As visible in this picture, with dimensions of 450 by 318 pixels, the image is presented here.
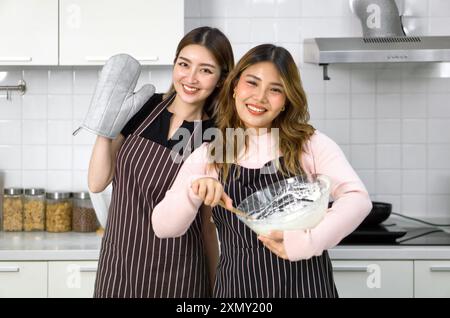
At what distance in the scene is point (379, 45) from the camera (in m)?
2.97

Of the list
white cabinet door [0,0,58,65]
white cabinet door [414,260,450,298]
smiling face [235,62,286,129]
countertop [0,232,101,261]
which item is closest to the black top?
smiling face [235,62,286,129]

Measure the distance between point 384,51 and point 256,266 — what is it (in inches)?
54.9

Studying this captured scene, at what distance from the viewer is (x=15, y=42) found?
2.98m

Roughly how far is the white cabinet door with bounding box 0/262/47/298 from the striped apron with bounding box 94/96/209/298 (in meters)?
0.72

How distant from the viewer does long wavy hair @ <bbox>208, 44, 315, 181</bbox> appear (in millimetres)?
1796

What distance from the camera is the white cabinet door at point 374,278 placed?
272 centimetres

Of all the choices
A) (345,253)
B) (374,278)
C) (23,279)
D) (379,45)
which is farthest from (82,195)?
(379,45)

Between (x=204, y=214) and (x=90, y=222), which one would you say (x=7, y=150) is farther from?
(x=204, y=214)

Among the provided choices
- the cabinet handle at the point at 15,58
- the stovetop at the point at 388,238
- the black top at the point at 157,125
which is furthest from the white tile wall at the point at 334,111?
the black top at the point at 157,125

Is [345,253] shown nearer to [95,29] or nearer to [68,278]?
[68,278]

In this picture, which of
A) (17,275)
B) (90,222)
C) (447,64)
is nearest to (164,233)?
(17,275)

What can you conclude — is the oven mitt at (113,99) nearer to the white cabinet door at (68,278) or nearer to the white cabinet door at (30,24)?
the white cabinet door at (68,278)

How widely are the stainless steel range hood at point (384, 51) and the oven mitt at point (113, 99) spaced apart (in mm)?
1097
